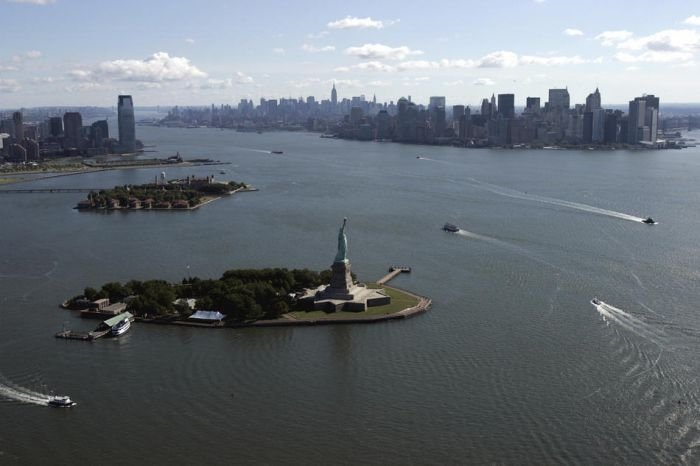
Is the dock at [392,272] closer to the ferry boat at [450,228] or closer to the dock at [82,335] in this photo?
the ferry boat at [450,228]

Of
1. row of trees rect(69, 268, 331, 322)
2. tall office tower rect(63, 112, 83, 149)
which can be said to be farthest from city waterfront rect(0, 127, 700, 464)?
tall office tower rect(63, 112, 83, 149)

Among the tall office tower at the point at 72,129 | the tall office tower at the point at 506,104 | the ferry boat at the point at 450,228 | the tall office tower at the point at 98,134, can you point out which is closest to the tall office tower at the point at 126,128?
the tall office tower at the point at 98,134

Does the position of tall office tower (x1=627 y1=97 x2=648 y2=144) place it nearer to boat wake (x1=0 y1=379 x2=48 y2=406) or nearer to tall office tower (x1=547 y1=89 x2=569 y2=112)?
tall office tower (x1=547 y1=89 x2=569 y2=112)

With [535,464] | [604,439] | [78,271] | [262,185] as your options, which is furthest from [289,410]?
[262,185]

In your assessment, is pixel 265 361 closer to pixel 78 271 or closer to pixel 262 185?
pixel 78 271

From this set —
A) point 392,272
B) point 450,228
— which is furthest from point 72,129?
point 392,272
